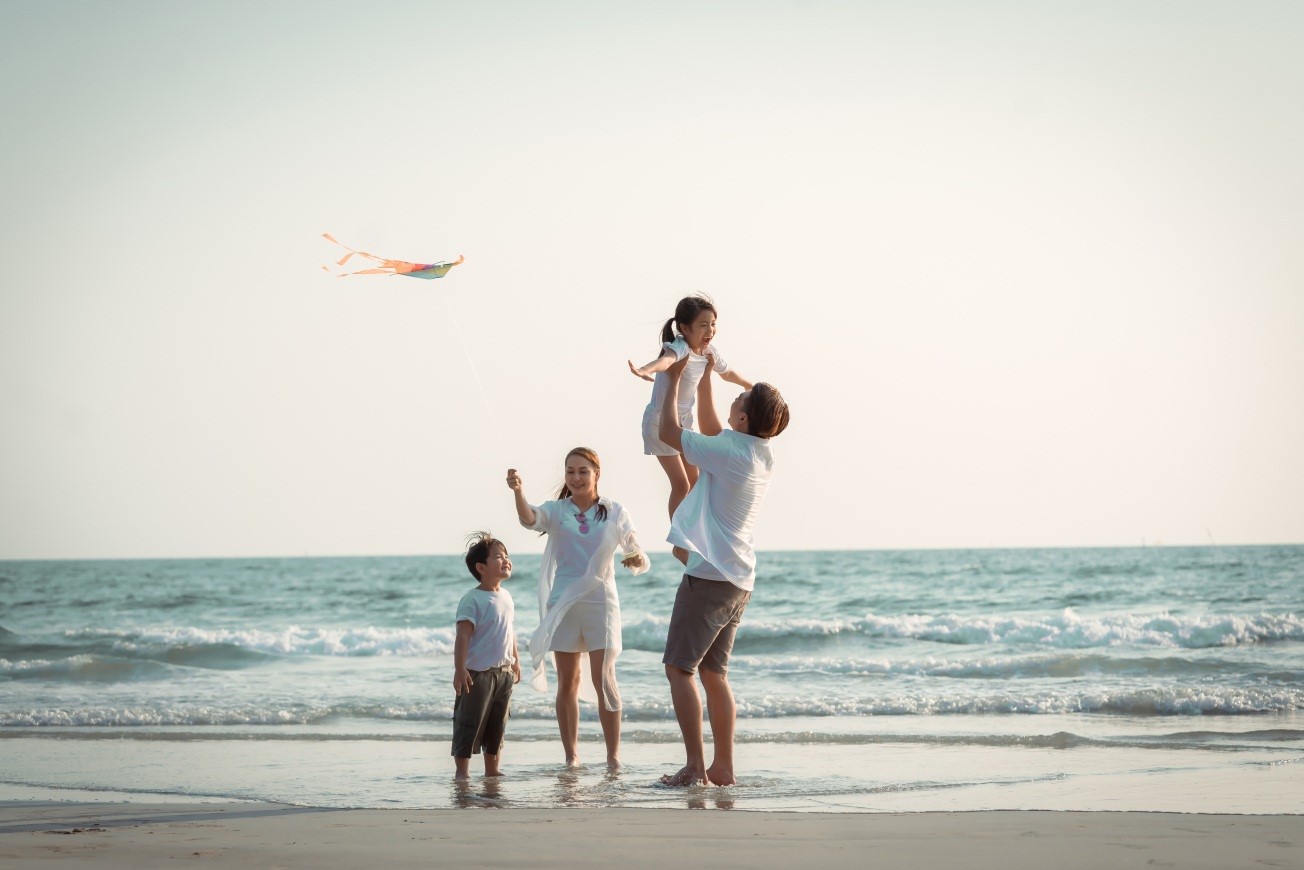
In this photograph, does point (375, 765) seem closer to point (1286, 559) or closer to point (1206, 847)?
point (1206, 847)

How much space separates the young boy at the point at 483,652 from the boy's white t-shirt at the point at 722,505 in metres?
0.99

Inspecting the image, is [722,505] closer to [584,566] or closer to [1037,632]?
[584,566]

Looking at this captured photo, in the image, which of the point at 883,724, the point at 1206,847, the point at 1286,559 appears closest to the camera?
the point at 1206,847

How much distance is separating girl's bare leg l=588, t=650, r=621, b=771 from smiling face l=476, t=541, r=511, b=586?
0.63 metres

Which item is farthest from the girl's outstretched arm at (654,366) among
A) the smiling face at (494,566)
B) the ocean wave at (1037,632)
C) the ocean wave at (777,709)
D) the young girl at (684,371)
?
the ocean wave at (1037,632)

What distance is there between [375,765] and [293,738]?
1469 mm

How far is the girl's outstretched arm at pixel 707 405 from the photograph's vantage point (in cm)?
573

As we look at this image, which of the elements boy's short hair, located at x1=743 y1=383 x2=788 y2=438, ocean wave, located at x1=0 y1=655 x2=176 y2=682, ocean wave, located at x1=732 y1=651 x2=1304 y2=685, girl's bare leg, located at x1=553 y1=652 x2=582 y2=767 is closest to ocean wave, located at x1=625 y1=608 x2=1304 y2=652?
ocean wave, located at x1=732 y1=651 x2=1304 y2=685

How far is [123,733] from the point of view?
8.19 metres

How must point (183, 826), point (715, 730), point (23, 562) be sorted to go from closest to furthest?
point (183, 826) → point (715, 730) → point (23, 562)

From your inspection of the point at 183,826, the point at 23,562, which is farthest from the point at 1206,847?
the point at 23,562

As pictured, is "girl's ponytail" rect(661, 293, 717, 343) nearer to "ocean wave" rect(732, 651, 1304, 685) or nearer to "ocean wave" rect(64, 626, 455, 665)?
"ocean wave" rect(732, 651, 1304, 685)

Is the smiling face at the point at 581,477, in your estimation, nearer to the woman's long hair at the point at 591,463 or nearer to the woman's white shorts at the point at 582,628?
the woman's long hair at the point at 591,463

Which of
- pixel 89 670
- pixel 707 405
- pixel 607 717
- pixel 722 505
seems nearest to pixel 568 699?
pixel 607 717
